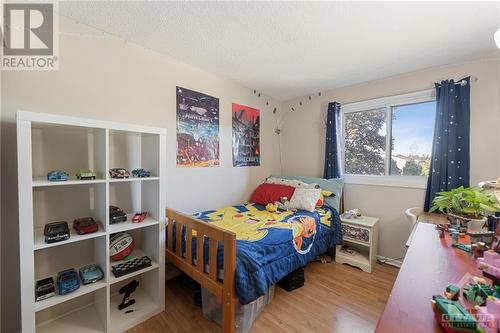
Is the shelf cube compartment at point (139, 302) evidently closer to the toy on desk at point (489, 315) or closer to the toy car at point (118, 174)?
the toy car at point (118, 174)

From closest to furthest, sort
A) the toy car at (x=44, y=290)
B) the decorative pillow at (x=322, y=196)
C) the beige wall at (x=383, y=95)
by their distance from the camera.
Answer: the toy car at (x=44, y=290) → the beige wall at (x=383, y=95) → the decorative pillow at (x=322, y=196)

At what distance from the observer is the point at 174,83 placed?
2217 mm

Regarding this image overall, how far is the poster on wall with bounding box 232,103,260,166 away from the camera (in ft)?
9.50

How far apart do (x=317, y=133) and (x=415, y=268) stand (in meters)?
2.43

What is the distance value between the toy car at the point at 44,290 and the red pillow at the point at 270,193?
207 centimetres

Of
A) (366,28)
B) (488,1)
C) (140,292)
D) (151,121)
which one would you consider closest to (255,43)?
(366,28)

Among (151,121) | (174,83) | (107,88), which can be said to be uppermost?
(174,83)

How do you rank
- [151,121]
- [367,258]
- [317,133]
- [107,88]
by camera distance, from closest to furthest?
[107,88], [151,121], [367,258], [317,133]

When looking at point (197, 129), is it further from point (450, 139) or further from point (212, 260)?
point (450, 139)

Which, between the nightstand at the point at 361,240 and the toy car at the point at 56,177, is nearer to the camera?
the toy car at the point at 56,177

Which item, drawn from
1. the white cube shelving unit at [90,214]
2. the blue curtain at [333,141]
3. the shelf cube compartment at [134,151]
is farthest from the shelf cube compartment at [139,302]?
the blue curtain at [333,141]

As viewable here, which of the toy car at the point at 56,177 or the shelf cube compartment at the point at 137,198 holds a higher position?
the toy car at the point at 56,177

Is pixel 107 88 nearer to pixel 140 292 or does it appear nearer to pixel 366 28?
pixel 140 292

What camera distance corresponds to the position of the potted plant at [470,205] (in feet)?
4.06
